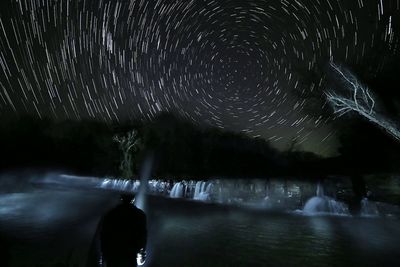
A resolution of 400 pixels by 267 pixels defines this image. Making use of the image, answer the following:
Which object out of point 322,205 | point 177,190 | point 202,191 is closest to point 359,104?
point 322,205

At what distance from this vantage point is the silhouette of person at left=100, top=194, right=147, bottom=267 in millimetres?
5445

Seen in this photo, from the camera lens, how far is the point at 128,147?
60.5m

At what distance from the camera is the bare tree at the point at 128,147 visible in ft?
199

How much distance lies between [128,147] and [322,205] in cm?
3342

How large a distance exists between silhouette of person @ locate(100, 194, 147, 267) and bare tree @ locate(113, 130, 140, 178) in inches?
2191

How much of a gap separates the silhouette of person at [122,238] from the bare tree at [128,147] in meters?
55.7

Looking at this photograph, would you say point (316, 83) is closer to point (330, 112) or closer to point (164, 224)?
point (330, 112)

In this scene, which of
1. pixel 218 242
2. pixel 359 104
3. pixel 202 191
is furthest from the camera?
pixel 202 191

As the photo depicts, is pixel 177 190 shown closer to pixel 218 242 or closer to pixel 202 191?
pixel 202 191

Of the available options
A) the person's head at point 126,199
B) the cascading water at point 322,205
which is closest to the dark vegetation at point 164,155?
the cascading water at point 322,205

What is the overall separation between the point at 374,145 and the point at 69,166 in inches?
2238

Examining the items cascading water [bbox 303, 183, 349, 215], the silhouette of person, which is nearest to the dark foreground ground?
the silhouette of person

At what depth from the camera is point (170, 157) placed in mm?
67750

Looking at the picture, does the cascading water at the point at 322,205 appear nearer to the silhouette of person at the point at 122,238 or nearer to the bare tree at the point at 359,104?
the bare tree at the point at 359,104
